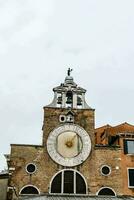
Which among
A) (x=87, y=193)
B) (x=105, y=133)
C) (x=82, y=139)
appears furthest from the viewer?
Answer: (x=105, y=133)

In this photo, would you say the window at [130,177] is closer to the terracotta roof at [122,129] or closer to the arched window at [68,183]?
the arched window at [68,183]

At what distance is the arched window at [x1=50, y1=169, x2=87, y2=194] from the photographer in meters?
28.6

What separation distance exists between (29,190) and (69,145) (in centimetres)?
449

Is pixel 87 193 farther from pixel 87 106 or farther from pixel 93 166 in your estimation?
pixel 87 106

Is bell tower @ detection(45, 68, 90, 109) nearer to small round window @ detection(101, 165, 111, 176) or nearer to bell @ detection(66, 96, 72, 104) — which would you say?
bell @ detection(66, 96, 72, 104)

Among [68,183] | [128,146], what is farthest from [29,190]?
[128,146]

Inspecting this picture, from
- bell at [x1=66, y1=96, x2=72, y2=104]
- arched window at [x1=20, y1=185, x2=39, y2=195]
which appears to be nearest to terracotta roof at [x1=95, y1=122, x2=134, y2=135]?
bell at [x1=66, y1=96, x2=72, y2=104]

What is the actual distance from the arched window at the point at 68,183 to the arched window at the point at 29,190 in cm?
115

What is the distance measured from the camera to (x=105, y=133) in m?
35.8

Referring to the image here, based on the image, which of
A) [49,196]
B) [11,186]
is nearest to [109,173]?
[49,196]

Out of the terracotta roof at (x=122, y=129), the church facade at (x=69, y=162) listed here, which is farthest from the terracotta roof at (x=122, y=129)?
the church facade at (x=69, y=162)

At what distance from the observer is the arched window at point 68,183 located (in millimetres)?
28609

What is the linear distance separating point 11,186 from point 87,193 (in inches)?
216

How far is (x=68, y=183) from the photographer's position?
2883 centimetres
